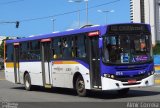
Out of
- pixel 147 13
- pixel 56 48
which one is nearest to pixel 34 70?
pixel 56 48

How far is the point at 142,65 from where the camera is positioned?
62.2 ft

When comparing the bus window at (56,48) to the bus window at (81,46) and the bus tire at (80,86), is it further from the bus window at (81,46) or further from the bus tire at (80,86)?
the bus tire at (80,86)

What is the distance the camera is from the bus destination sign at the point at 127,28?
1872cm

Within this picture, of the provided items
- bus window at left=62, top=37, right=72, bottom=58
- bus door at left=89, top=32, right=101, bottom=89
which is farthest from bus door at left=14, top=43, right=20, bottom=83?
bus door at left=89, top=32, right=101, bottom=89

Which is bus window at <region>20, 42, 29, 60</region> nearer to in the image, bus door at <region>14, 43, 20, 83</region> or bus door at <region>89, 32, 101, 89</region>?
bus door at <region>14, 43, 20, 83</region>

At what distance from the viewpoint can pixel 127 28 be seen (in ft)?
62.3

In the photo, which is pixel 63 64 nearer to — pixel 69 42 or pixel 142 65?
pixel 69 42

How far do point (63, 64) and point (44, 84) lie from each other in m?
2.88

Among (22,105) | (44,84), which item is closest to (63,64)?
(44,84)

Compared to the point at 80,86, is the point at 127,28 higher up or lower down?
higher up

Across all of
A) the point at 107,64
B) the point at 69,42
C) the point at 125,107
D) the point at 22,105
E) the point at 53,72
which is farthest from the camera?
the point at 53,72

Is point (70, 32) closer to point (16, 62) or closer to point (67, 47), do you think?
point (67, 47)

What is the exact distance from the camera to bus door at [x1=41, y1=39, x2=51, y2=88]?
2347cm

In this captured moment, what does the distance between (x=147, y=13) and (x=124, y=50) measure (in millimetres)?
134660
